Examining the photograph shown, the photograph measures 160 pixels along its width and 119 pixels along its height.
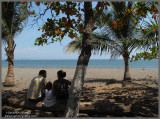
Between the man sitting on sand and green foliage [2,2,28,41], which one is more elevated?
green foliage [2,2,28,41]

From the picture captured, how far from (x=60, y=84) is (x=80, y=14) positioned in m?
2.24

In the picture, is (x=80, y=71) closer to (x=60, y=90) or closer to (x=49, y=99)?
(x=60, y=90)

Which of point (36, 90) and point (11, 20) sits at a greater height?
point (11, 20)

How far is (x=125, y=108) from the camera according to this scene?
10.8 feet

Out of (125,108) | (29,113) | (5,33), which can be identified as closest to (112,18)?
(5,33)

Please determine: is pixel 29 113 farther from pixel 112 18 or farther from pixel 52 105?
pixel 112 18

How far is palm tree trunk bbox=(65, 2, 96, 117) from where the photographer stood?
3.04 metres

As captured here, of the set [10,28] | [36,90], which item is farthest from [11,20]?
[36,90]

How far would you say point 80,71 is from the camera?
3150 mm

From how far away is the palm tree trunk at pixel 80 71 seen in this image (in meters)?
3.04

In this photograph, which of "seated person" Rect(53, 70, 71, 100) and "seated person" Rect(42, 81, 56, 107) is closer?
"seated person" Rect(42, 81, 56, 107)

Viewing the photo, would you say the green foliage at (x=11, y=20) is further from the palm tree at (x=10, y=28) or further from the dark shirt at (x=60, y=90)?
the dark shirt at (x=60, y=90)

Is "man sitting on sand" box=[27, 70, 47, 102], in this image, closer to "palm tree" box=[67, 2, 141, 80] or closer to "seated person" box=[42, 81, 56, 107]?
"seated person" box=[42, 81, 56, 107]

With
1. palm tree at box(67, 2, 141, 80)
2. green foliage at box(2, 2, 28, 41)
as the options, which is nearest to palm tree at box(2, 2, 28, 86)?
green foliage at box(2, 2, 28, 41)
